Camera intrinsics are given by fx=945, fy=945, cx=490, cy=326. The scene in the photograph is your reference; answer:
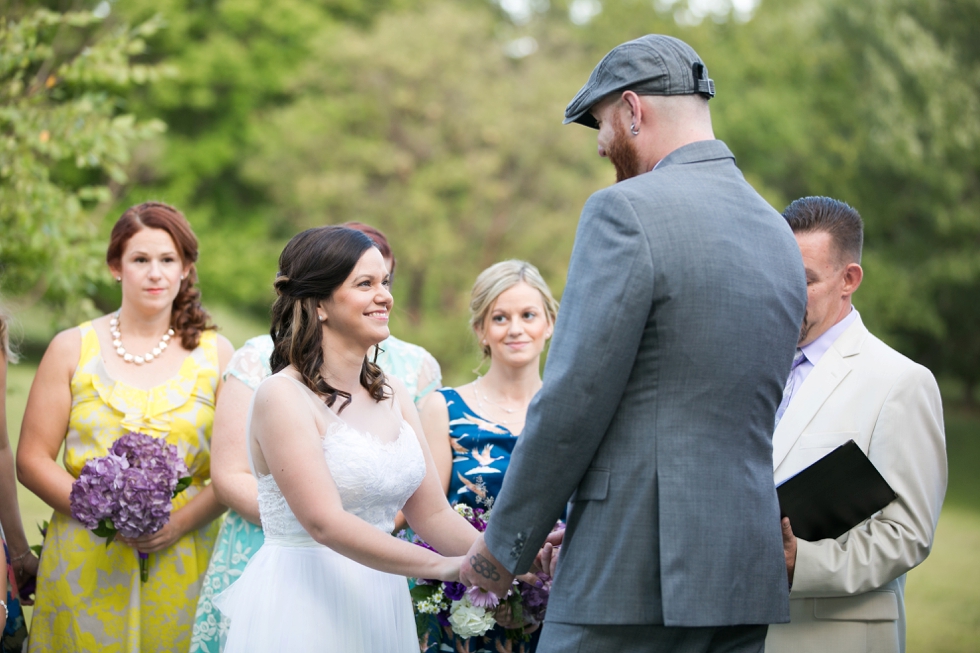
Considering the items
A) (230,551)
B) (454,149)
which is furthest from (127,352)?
(454,149)

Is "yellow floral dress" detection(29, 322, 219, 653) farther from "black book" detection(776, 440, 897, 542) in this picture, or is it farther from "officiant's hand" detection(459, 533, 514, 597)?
"black book" detection(776, 440, 897, 542)

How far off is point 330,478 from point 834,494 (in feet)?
5.18

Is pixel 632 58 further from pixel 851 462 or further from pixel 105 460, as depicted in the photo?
pixel 105 460

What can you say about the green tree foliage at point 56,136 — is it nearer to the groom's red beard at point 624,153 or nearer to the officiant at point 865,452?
the groom's red beard at point 624,153

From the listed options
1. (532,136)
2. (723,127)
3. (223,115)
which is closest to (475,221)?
(532,136)

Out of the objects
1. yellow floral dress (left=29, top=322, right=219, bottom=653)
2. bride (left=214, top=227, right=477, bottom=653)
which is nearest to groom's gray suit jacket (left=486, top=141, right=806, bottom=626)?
bride (left=214, top=227, right=477, bottom=653)

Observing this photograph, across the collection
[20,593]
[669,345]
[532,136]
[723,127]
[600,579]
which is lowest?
[20,593]

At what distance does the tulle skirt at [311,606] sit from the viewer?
3045mm

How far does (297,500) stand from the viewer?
117 inches

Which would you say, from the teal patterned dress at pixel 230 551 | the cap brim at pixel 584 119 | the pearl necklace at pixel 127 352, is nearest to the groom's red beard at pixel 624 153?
the cap brim at pixel 584 119

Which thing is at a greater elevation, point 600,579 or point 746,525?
point 746,525

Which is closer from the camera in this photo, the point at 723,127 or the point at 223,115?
the point at 223,115

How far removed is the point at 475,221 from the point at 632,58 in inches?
816

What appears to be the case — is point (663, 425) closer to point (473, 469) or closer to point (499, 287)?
point (473, 469)
